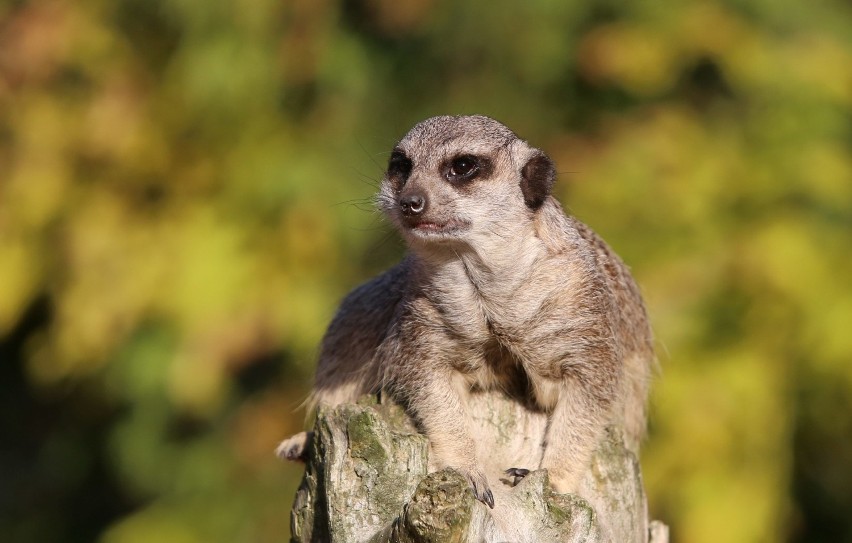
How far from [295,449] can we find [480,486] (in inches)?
42.8

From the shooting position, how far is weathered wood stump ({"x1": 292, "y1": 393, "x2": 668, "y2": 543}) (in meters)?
2.61

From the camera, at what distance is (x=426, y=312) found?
11.7ft

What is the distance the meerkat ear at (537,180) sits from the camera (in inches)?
142

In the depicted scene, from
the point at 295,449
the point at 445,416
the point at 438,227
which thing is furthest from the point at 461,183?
the point at 295,449

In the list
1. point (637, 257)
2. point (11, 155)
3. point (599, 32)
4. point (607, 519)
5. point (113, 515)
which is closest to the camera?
point (607, 519)

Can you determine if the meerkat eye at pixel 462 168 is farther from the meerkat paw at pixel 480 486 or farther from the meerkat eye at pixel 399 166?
the meerkat paw at pixel 480 486

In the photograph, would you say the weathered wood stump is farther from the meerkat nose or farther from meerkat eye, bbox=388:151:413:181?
meerkat eye, bbox=388:151:413:181

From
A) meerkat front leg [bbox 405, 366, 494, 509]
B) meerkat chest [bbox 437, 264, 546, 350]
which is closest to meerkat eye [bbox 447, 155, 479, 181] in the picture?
meerkat chest [bbox 437, 264, 546, 350]

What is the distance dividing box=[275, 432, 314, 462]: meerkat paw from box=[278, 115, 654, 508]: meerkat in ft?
1.51

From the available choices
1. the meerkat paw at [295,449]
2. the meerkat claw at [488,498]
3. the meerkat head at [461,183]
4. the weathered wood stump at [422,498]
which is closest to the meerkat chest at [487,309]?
the meerkat head at [461,183]

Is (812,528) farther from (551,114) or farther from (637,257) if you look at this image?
(551,114)

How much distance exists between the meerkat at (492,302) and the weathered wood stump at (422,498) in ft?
0.45

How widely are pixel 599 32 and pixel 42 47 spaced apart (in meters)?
3.38

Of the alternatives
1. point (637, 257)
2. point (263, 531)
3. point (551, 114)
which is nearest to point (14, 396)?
point (263, 531)
